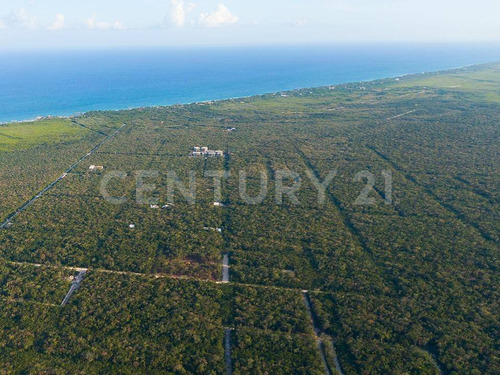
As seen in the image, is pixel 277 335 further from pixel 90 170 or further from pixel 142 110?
pixel 142 110

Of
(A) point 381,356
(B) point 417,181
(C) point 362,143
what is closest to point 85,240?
(A) point 381,356
